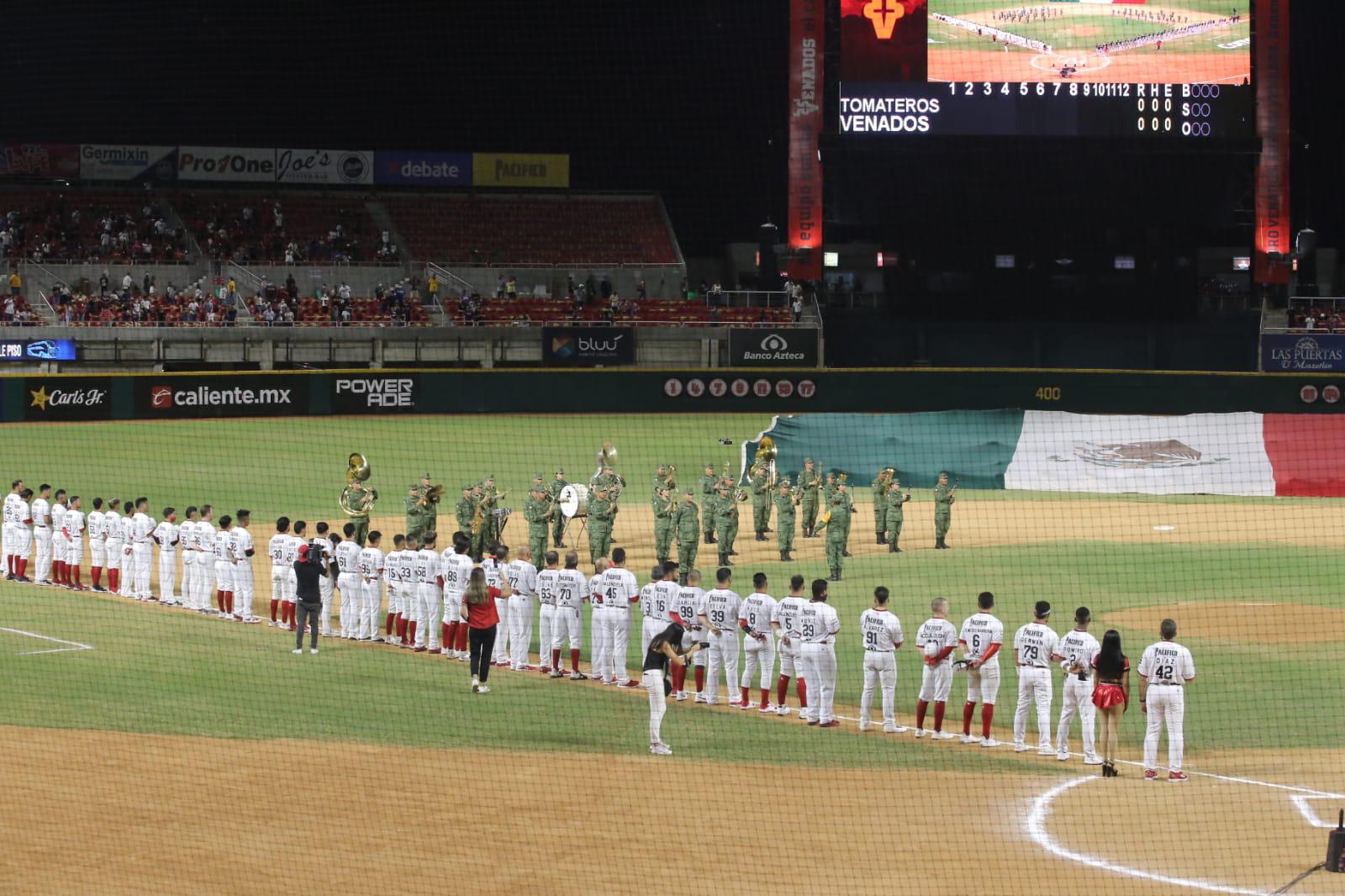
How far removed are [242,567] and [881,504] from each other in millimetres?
11181

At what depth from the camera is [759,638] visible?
16016 mm

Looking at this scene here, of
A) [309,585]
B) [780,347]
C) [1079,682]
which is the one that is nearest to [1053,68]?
[780,347]

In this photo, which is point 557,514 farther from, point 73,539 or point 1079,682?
point 1079,682

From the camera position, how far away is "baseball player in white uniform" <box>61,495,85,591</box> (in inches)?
896

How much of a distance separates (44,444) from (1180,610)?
2496cm

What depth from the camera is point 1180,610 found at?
21438 mm

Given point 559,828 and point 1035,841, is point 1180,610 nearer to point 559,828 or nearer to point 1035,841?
point 1035,841

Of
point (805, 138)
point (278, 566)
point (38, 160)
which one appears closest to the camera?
point (278, 566)

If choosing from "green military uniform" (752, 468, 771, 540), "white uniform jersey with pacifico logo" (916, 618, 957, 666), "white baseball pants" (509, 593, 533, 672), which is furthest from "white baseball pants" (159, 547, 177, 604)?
"white uniform jersey with pacifico logo" (916, 618, 957, 666)

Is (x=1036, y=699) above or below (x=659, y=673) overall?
below

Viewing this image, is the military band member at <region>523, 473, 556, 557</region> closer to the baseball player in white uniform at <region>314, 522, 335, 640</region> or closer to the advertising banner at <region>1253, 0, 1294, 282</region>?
the baseball player in white uniform at <region>314, 522, 335, 640</region>

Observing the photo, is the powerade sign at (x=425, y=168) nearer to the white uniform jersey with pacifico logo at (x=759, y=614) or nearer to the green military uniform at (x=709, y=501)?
the green military uniform at (x=709, y=501)

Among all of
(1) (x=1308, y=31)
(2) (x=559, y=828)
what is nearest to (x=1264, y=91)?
(1) (x=1308, y=31)

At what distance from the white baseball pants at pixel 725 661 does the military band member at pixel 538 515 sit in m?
6.82
